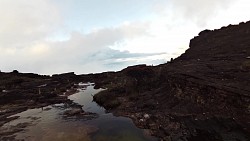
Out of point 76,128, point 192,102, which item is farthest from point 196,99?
point 76,128

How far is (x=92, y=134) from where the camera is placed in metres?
34.5

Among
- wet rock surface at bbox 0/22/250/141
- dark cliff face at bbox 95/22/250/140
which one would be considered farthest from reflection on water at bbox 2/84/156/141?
dark cliff face at bbox 95/22/250/140

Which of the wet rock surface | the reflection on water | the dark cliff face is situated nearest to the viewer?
the wet rock surface

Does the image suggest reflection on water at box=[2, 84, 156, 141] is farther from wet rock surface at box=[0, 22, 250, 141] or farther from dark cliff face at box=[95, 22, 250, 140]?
dark cliff face at box=[95, 22, 250, 140]

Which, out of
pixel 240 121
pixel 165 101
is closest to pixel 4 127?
pixel 165 101

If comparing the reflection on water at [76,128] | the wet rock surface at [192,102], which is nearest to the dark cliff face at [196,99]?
the wet rock surface at [192,102]

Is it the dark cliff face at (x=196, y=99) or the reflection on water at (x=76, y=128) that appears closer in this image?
the dark cliff face at (x=196, y=99)

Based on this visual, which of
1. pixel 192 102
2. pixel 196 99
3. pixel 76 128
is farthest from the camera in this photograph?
pixel 192 102

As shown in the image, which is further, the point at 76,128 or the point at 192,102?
the point at 192,102

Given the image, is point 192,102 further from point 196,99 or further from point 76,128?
point 76,128

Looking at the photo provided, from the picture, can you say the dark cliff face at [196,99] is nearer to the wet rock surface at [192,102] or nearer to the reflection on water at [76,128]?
the wet rock surface at [192,102]

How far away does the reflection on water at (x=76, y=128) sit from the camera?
33.1 metres

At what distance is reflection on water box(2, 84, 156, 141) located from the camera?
1303 inches

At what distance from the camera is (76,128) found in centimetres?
3753
